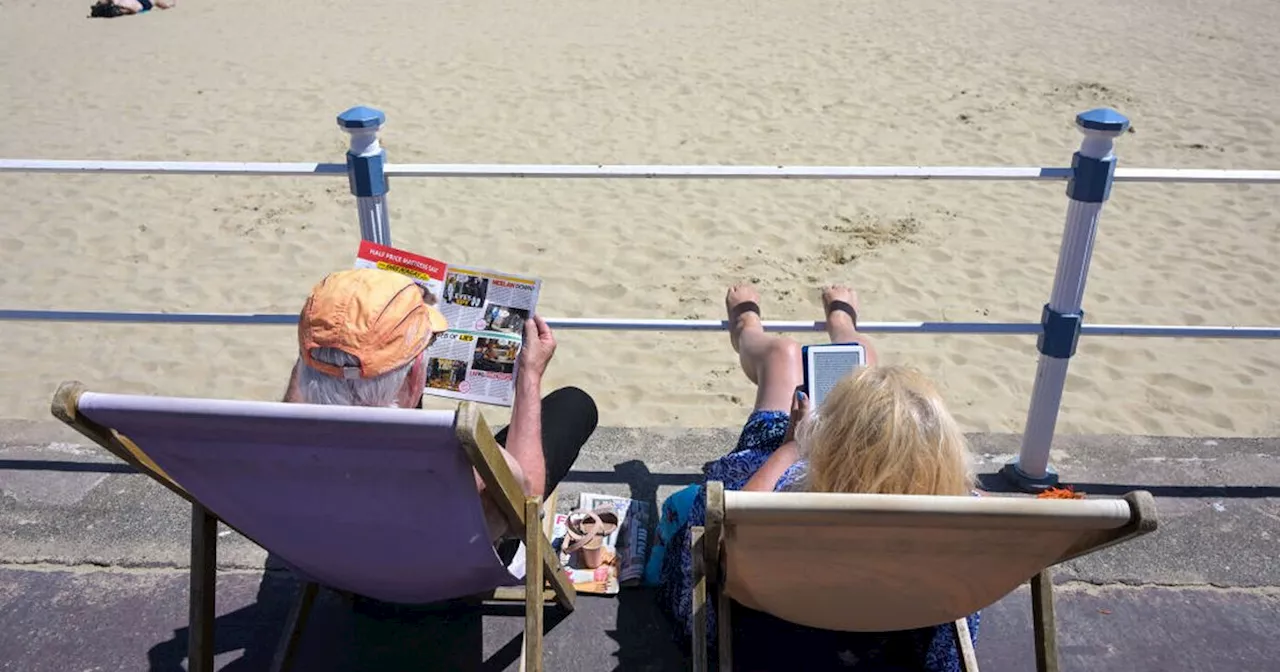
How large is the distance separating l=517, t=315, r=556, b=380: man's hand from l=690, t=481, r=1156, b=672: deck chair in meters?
0.57

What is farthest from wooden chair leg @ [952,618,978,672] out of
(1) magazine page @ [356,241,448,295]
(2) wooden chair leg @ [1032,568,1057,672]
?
(1) magazine page @ [356,241,448,295]

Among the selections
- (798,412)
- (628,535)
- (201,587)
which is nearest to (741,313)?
(628,535)

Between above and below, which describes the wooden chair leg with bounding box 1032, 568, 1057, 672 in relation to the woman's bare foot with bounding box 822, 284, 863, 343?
below

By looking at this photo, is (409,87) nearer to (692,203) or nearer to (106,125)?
(106,125)

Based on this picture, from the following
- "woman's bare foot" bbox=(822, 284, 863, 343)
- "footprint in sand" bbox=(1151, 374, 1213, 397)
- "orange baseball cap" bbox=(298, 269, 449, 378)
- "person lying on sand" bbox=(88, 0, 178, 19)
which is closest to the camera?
"orange baseball cap" bbox=(298, 269, 449, 378)

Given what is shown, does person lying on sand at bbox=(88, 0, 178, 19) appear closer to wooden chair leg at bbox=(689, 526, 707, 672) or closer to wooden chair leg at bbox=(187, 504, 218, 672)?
wooden chair leg at bbox=(187, 504, 218, 672)

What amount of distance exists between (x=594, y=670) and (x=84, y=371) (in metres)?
3.71

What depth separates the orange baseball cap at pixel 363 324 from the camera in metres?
2.08

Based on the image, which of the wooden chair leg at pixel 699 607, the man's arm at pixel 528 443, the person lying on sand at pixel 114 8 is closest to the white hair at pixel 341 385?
the man's arm at pixel 528 443

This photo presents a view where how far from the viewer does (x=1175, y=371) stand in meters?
5.05

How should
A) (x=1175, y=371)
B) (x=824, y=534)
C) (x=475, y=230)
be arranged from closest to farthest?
(x=824, y=534), (x=1175, y=371), (x=475, y=230)

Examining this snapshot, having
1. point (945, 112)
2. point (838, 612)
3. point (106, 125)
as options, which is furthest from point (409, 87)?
point (838, 612)

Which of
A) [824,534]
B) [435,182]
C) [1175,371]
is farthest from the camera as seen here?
[435,182]

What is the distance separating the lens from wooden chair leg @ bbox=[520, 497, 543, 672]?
85.6 inches
